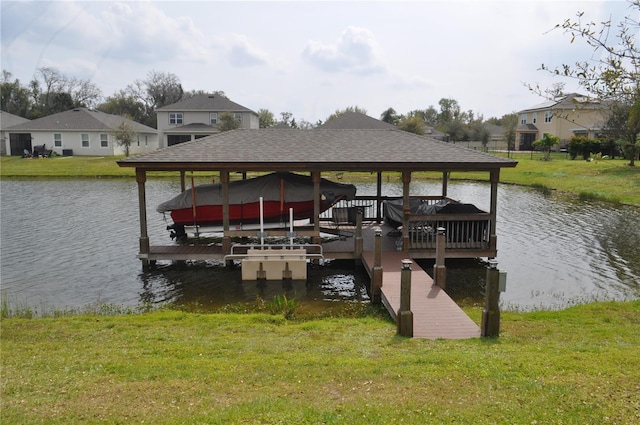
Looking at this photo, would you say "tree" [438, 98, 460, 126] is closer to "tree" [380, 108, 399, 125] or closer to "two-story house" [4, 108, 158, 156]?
"tree" [380, 108, 399, 125]

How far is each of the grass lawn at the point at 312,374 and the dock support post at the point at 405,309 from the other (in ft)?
0.79

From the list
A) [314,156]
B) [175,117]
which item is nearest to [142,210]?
[314,156]

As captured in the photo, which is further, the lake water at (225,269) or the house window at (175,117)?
the house window at (175,117)

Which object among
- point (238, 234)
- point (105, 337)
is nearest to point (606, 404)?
point (105, 337)

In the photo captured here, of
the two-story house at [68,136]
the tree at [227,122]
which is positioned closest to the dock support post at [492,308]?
the tree at [227,122]

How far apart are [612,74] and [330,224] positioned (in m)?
13.0

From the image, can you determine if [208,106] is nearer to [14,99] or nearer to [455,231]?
[14,99]

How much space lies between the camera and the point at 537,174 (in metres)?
42.1

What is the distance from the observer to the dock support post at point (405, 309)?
8828mm

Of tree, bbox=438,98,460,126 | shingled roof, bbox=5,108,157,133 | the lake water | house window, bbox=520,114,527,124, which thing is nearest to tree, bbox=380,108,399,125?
tree, bbox=438,98,460,126

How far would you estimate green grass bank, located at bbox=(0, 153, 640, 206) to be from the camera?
1328 inches

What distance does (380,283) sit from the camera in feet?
38.7

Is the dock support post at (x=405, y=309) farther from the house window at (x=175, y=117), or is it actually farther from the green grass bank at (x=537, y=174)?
the house window at (x=175, y=117)

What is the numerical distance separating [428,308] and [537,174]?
3573 centimetres
